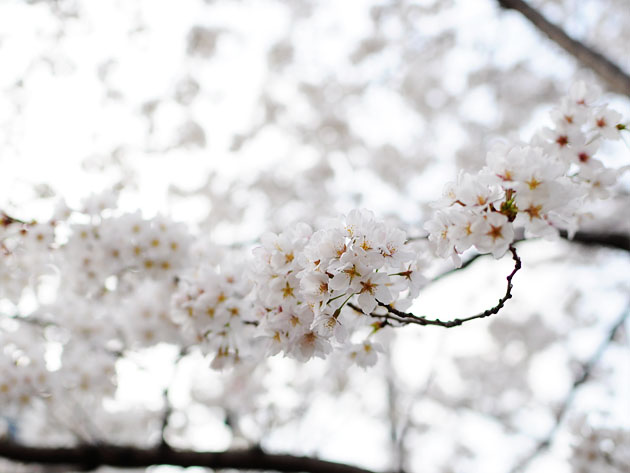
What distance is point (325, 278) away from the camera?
1.38 metres

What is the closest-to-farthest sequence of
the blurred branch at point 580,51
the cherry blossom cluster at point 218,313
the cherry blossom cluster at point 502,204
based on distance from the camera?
the cherry blossom cluster at point 502,204 < the cherry blossom cluster at point 218,313 < the blurred branch at point 580,51

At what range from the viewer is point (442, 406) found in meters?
8.41

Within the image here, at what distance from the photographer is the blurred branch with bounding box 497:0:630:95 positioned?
342cm

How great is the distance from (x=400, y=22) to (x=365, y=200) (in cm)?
257

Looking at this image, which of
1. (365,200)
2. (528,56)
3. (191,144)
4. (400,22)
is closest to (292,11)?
(400,22)

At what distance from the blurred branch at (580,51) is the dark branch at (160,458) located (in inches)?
121

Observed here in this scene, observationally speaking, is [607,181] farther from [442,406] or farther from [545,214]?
[442,406]

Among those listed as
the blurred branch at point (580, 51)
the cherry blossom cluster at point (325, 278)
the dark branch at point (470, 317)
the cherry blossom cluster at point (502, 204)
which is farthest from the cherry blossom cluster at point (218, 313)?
the blurred branch at point (580, 51)

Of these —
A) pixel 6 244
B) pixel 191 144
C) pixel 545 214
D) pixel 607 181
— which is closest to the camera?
pixel 545 214

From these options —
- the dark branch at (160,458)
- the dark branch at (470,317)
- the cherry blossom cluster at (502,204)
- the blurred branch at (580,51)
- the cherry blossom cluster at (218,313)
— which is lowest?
the dark branch at (160,458)

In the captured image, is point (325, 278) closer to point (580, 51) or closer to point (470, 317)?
point (470, 317)

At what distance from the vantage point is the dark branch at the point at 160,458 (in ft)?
9.64

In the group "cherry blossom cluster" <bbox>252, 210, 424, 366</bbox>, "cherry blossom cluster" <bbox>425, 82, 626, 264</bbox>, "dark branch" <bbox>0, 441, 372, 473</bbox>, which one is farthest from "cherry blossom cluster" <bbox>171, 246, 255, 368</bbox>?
"dark branch" <bbox>0, 441, 372, 473</bbox>

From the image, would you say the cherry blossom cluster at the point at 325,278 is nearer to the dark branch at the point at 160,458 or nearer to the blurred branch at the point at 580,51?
the dark branch at the point at 160,458
